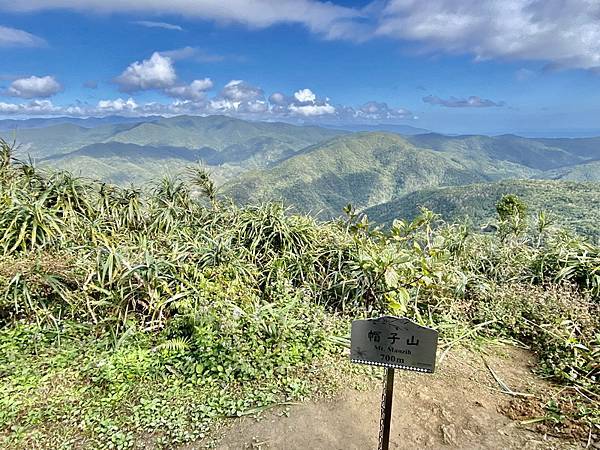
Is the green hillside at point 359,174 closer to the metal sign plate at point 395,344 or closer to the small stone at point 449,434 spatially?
the small stone at point 449,434

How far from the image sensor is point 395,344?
2.21 metres

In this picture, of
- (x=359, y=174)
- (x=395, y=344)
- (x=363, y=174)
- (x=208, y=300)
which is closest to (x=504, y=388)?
(x=395, y=344)

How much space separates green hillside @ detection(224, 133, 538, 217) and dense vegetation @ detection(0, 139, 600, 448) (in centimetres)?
8342

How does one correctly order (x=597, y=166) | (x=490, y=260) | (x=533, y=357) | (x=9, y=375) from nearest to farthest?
(x=9, y=375) → (x=533, y=357) → (x=490, y=260) → (x=597, y=166)

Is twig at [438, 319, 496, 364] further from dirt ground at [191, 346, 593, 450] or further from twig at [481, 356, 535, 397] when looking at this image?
twig at [481, 356, 535, 397]

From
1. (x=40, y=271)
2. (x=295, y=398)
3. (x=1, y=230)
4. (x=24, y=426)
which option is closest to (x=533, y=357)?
(x=295, y=398)

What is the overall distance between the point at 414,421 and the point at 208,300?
2.17 m

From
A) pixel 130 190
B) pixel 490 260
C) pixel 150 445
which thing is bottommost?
pixel 150 445

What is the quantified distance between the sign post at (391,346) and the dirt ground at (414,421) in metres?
0.55

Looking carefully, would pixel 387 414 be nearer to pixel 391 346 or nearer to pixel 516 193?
pixel 391 346

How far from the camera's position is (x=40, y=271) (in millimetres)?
4031

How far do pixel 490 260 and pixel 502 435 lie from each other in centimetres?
318

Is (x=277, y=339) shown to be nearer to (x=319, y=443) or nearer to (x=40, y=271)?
(x=319, y=443)

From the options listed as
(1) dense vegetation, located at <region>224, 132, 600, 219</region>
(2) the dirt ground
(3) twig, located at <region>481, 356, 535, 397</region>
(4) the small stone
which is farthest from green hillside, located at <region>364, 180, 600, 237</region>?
(1) dense vegetation, located at <region>224, 132, 600, 219</region>
